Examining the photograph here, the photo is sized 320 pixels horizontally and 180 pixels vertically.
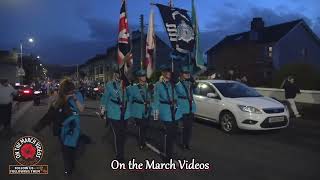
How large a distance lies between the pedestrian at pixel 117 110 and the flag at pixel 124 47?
53cm

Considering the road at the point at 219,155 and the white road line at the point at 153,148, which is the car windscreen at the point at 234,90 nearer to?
the road at the point at 219,155

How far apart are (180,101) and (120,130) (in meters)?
1.64

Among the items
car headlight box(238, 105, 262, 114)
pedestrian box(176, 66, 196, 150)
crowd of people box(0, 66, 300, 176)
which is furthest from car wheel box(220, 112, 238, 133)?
pedestrian box(176, 66, 196, 150)

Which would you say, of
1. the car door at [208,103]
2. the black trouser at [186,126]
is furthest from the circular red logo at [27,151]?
the car door at [208,103]

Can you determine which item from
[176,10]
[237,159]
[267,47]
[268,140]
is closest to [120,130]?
[237,159]

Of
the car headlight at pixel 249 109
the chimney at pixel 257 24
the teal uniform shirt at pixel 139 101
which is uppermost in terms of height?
the chimney at pixel 257 24

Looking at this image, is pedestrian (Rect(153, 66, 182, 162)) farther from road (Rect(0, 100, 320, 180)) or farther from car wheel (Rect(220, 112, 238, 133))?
car wheel (Rect(220, 112, 238, 133))

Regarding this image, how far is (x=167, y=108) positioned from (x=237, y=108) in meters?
4.00

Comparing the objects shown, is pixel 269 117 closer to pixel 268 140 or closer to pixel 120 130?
pixel 268 140

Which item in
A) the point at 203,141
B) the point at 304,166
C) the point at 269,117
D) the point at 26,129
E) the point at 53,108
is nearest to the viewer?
the point at 53,108

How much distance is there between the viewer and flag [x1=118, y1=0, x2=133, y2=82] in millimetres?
8992

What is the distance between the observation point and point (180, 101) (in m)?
9.10

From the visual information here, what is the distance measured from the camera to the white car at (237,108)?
11.6 m

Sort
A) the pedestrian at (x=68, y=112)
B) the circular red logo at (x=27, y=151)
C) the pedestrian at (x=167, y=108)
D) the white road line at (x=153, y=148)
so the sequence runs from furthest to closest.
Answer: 1. the white road line at (x=153, y=148)
2. the pedestrian at (x=167, y=108)
3. the circular red logo at (x=27, y=151)
4. the pedestrian at (x=68, y=112)
